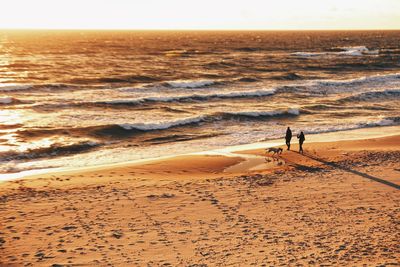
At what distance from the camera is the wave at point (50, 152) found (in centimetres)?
2145

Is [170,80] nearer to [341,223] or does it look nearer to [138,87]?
[138,87]

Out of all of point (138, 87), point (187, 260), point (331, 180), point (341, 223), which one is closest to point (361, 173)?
point (331, 180)

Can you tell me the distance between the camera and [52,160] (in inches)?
837

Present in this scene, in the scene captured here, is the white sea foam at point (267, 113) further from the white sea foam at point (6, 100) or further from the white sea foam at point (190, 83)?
the white sea foam at point (6, 100)

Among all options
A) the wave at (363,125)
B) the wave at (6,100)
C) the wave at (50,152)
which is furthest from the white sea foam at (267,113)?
the wave at (6,100)

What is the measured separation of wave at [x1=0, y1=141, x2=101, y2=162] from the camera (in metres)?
21.4

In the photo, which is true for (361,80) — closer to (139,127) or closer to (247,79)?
(247,79)

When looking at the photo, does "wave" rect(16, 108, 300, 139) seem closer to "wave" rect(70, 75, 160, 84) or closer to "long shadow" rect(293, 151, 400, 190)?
"long shadow" rect(293, 151, 400, 190)

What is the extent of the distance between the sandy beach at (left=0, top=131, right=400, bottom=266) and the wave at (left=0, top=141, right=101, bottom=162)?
3.85 m

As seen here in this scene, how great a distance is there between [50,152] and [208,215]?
11.6m

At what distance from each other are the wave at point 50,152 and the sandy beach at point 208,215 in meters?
3.85

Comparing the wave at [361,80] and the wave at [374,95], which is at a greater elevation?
the wave at [361,80]

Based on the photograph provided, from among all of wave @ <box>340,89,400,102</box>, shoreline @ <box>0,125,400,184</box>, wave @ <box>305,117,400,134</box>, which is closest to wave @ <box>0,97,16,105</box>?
shoreline @ <box>0,125,400,184</box>

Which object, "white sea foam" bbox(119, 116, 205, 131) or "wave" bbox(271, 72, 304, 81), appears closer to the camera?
"white sea foam" bbox(119, 116, 205, 131)
